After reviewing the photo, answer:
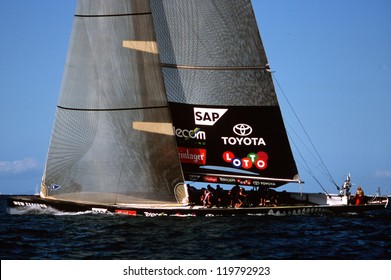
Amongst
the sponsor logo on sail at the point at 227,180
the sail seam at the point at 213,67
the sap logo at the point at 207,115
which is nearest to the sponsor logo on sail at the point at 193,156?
the sponsor logo on sail at the point at 227,180

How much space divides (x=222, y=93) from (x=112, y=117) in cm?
495

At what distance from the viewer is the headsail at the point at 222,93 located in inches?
1077

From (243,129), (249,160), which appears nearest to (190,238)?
(249,160)

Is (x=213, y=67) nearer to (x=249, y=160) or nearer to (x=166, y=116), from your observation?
(x=166, y=116)

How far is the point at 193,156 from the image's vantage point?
2834 cm

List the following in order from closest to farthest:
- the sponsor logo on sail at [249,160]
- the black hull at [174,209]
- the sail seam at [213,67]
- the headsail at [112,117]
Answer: the black hull at [174,209] → the headsail at [112,117] → the sail seam at [213,67] → the sponsor logo on sail at [249,160]

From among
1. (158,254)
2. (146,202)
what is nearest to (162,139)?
(146,202)

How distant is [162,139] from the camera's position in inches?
1023

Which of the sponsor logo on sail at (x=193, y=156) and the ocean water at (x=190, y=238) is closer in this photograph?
the ocean water at (x=190, y=238)

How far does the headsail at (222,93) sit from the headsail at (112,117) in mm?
1756

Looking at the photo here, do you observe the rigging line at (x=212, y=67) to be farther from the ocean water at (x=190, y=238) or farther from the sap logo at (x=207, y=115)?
the ocean water at (x=190, y=238)
